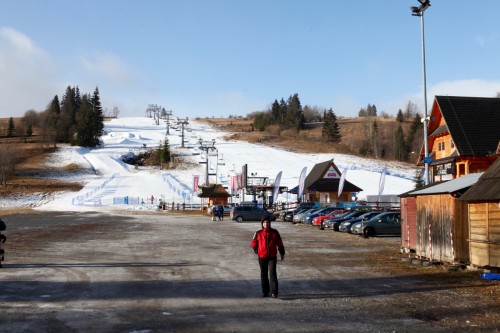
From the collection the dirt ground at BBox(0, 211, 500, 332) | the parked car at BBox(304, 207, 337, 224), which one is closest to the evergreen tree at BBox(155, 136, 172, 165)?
A: the parked car at BBox(304, 207, 337, 224)

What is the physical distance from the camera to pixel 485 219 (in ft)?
47.2

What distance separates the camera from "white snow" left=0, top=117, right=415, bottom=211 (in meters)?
76.9

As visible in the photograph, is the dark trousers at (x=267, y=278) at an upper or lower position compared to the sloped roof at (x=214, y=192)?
upper

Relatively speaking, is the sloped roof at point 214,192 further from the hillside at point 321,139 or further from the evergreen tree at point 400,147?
the evergreen tree at point 400,147

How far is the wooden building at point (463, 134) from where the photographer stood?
109ft

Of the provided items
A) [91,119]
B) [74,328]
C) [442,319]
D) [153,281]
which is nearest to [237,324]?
[74,328]

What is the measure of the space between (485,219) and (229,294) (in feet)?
24.4

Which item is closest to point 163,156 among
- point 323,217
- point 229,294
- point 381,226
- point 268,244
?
point 323,217

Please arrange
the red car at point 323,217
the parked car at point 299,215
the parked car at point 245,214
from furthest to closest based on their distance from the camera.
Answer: the parked car at point 245,214
the parked car at point 299,215
the red car at point 323,217

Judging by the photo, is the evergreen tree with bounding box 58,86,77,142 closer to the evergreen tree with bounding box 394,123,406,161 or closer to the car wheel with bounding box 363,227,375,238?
the evergreen tree with bounding box 394,123,406,161

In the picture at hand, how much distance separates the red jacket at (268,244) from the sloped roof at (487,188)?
5.79 metres

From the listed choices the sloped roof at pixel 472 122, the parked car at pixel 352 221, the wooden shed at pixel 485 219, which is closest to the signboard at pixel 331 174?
the sloped roof at pixel 472 122

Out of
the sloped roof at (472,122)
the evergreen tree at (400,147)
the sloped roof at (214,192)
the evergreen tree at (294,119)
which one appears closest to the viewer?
the sloped roof at (472,122)

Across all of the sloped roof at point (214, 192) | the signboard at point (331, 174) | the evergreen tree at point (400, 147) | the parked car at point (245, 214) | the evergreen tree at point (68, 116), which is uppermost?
the evergreen tree at point (68, 116)
